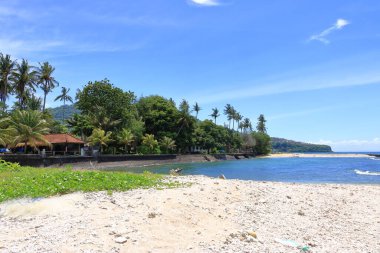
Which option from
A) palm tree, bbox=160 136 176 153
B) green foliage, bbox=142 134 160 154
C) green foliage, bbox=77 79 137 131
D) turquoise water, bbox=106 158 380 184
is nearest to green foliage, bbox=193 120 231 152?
palm tree, bbox=160 136 176 153

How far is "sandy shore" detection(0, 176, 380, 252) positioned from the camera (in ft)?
26.6

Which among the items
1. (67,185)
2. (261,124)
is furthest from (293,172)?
(261,124)

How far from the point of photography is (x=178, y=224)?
954 cm

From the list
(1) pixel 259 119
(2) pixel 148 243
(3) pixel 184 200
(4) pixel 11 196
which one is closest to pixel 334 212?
(3) pixel 184 200

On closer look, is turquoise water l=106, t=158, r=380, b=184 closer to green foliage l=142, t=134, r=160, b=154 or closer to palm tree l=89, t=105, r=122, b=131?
palm tree l=89, t=105, r=122, b=131

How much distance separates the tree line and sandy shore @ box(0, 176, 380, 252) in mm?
38165

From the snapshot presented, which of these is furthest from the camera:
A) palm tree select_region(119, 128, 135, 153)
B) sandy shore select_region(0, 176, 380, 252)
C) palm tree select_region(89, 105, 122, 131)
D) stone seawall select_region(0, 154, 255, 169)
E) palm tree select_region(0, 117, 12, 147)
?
palm tree select_region(89, 105, 122, 131)

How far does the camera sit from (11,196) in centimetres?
1216

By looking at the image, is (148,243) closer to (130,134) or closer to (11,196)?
(11,196)

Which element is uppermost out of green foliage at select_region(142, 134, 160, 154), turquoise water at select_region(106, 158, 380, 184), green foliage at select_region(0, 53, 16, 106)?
green foliage at select_region(0, 53, 16, 106)

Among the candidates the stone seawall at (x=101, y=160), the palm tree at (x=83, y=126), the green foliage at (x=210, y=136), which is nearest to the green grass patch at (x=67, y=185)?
the stone seawall at (x=101, y=160)

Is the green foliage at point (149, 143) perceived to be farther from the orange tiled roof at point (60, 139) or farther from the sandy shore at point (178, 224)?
the sandy shore at point (178, 224)

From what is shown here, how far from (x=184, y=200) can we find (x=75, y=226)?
3.83m

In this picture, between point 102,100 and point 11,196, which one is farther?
point 102,100
